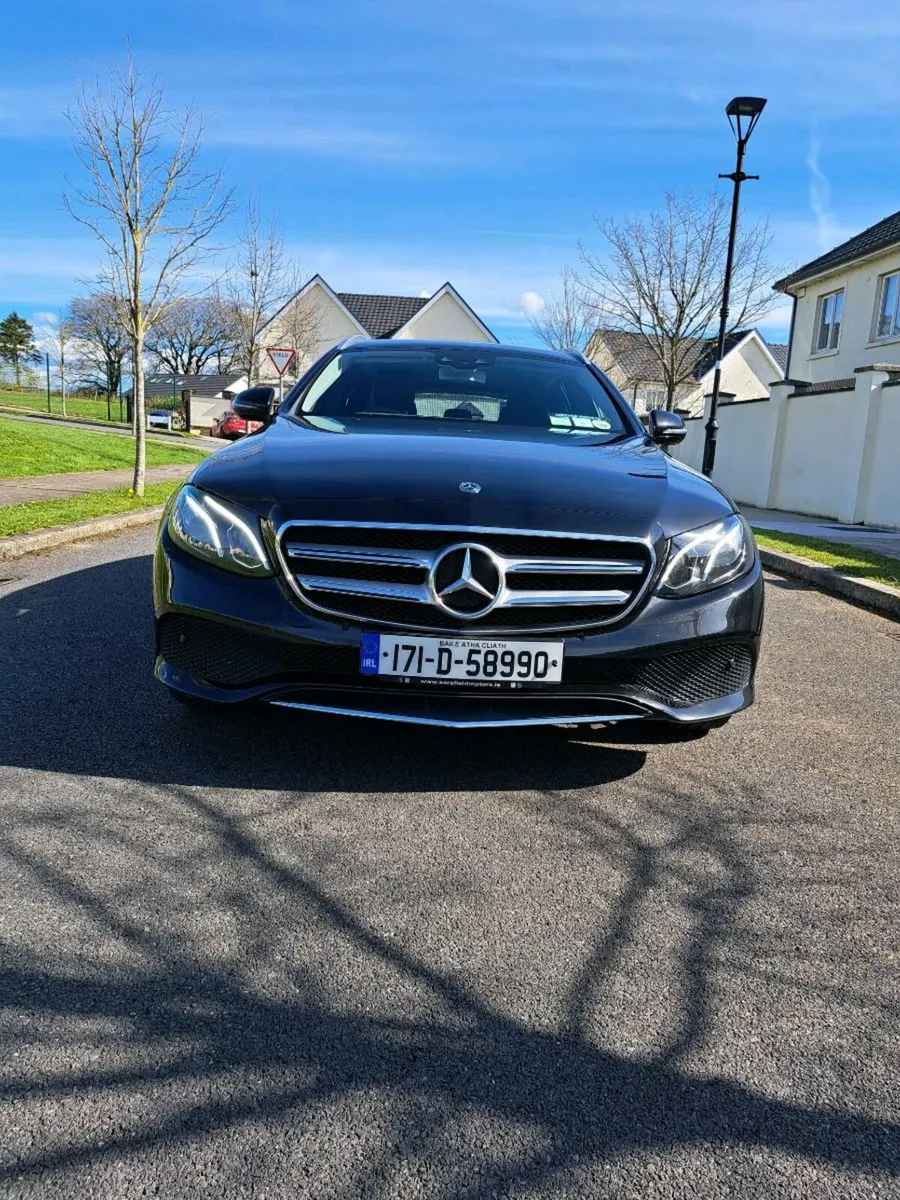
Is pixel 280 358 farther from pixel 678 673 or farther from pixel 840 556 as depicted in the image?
pixel 678 673

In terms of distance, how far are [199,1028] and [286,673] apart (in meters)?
1.22

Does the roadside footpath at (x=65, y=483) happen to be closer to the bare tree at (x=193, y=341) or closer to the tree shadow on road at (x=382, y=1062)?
the tree shadow on road at (x=382, y=1062)

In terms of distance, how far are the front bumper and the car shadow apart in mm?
102

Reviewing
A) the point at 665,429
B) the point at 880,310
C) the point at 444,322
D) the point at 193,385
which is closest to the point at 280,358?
the point at 880,310

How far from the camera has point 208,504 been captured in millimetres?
3162

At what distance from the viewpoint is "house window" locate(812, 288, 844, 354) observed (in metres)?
24.1

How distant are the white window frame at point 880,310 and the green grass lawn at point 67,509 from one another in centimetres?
1599

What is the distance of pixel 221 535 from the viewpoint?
10.0 feet

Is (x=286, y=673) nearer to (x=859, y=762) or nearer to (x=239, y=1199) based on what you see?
(x=239, y=1199)

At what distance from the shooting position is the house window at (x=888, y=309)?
21.3 meters

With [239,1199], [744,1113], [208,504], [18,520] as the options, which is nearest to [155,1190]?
[239,1199]

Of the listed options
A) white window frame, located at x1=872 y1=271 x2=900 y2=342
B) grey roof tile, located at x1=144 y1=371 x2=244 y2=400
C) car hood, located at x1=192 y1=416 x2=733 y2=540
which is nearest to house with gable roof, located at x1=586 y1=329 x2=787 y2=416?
white window frame, located at x1=872 y1=271 x2=900 y2=342

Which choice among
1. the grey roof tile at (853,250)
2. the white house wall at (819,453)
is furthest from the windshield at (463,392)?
the grey roof tile at (853,250)

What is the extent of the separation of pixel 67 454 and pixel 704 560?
1781 centimetres
